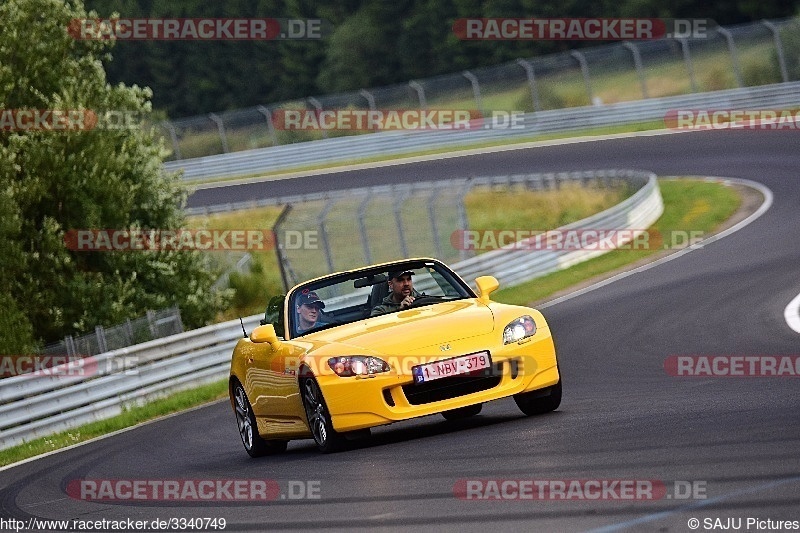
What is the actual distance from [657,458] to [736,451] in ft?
1.34

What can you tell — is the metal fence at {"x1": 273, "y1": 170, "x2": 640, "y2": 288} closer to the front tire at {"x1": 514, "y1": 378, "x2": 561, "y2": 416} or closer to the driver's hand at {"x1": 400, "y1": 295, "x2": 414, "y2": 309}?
the driver's hand at {"x1": 400, "y1": 295, "x2": 414, "y2": 309}

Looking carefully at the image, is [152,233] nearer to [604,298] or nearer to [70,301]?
[70,301]

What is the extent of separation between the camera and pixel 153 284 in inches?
1128

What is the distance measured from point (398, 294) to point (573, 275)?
14381mm

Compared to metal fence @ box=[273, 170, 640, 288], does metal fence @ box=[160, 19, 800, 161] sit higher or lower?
higher

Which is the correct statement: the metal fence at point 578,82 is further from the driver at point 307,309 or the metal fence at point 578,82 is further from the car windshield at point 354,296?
the driver at point 307,309

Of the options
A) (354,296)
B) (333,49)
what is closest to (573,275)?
(354,296)

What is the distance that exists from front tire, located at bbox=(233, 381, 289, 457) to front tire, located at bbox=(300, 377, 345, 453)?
1231 mm

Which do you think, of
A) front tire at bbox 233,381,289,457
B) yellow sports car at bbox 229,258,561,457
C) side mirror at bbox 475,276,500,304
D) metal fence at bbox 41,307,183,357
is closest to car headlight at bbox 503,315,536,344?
yellow sports car at bbox 229,258,561,457

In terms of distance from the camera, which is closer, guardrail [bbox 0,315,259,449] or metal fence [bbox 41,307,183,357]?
guardrail [bbox 0,315,259,449]

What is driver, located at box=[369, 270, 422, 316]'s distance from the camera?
11188 millimetres

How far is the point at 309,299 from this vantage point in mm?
11242

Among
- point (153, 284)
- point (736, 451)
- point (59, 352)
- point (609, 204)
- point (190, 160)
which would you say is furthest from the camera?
point (190, 160)

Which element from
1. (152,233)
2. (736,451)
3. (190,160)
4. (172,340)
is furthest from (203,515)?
(190,160)
